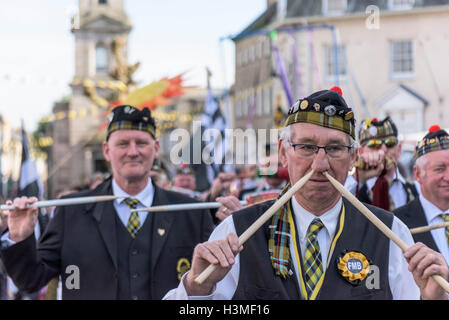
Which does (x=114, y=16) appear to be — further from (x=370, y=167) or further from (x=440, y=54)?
(x=370, y=167)

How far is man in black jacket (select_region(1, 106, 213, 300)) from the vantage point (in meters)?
4.81

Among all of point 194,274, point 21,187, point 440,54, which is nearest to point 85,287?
point 194,274

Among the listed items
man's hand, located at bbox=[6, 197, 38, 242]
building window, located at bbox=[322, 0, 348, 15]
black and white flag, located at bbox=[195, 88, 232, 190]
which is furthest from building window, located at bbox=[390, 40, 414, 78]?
man's hand, located at bbox=[6, 197, 38, 242]

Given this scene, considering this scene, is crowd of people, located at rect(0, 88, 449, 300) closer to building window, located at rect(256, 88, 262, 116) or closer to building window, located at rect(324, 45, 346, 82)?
building window, located at rect(324, 45, 346, 82)

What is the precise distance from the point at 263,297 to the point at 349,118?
90cm

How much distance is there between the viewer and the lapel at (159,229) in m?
4.99

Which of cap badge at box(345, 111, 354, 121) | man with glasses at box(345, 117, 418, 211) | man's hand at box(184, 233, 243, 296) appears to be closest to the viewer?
man's hand at box(184, 233, 243, 296)

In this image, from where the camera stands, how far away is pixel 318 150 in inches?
131

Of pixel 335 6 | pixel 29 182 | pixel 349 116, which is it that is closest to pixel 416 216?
pixel 349 116

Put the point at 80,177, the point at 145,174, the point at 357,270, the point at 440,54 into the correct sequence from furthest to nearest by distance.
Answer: the point at 80,177 < the point at 440,54 < the point at 145,174 < the point at 357,270

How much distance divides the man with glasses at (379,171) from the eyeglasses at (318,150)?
1951mm

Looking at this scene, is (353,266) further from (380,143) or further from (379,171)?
(380,143)

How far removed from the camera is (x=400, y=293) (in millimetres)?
3342

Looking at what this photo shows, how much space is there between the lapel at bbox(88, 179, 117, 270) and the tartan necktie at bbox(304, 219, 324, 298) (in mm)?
1914
